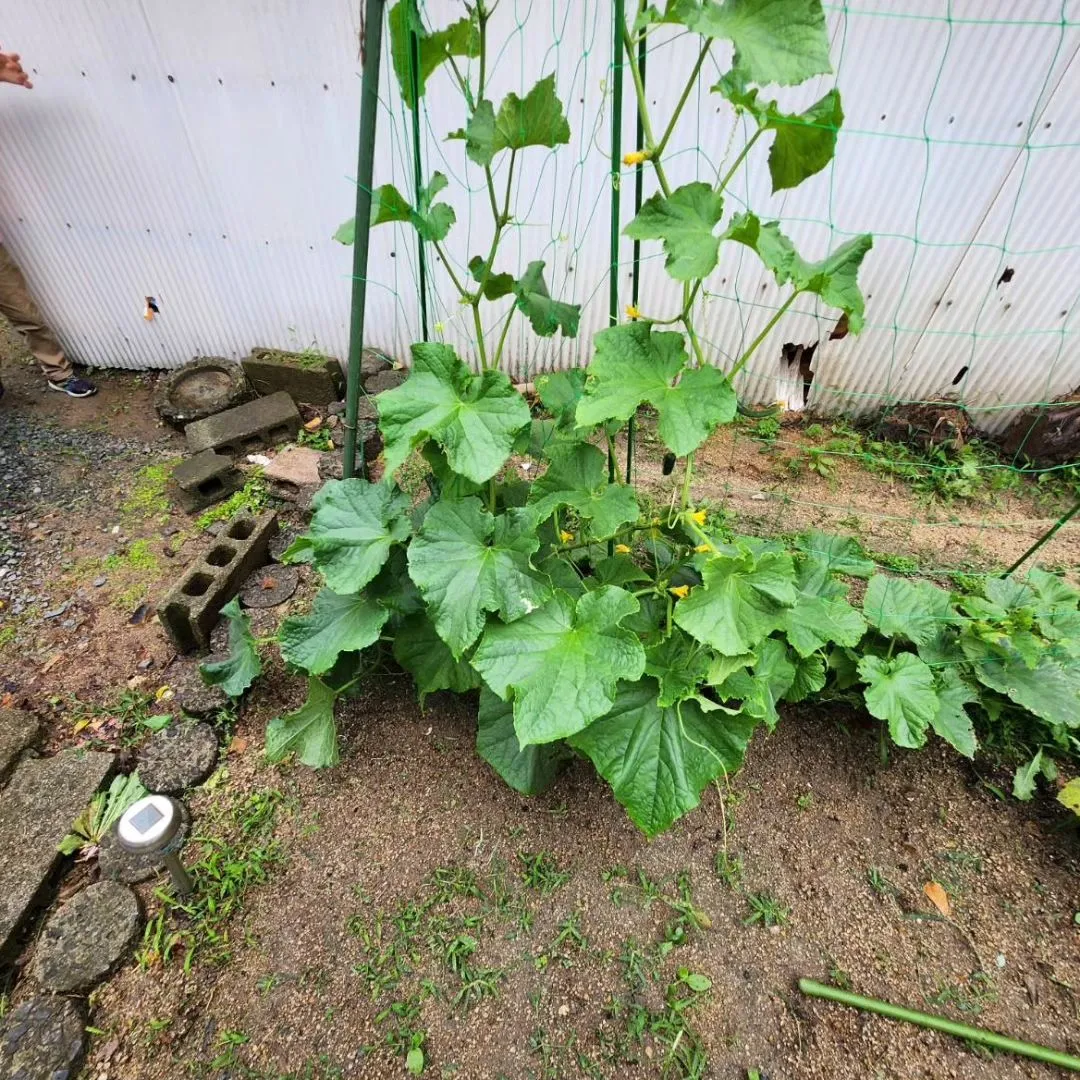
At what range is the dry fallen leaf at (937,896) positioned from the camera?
1966 mm

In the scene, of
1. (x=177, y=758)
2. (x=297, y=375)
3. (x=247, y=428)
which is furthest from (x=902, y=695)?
(x=297, y=375)

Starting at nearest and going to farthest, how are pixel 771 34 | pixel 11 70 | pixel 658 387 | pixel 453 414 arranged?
pixel 771 34 → pixel 658 387 → pixel 453 414 → pixel 11 70

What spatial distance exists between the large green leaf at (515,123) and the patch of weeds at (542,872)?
2.01 m

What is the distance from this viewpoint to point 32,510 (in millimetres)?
3477

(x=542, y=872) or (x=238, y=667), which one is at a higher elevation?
(x=238, y=667)

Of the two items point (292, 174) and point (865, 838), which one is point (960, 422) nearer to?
point (865, 838)

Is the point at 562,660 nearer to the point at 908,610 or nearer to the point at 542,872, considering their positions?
the point at 542,872

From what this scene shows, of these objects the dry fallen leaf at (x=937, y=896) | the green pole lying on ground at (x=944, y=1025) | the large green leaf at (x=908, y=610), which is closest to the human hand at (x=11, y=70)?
the large green leaf at (x=908, y=610)

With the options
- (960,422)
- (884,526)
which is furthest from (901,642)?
(960,422)

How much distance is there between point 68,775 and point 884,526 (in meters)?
3.63

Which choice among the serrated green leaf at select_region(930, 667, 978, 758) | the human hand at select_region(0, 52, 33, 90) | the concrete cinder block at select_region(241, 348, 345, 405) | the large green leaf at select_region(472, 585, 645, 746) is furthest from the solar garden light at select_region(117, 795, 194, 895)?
the human hand at select_region(0, 52, 33, 90)

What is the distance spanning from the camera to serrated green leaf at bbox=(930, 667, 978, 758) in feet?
6.51

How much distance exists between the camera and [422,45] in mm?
1708

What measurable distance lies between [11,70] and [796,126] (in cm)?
396
